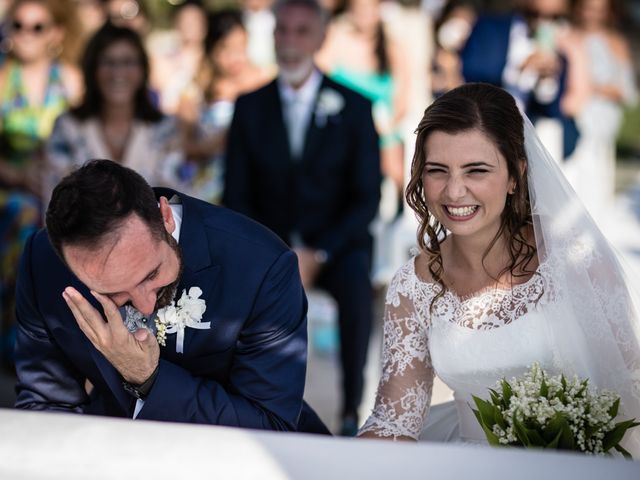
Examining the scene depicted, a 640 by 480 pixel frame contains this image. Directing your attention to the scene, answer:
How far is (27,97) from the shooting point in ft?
21.2

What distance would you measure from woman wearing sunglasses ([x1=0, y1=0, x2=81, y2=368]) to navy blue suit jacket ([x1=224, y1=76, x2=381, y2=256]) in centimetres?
150

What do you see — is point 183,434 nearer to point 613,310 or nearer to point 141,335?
point 141,335

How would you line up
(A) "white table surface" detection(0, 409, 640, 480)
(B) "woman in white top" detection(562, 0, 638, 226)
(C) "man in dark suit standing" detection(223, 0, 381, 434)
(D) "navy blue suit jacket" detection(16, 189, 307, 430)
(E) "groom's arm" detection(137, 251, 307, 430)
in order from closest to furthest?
1. (A) "white table surface" detection(0, 409, 640, 480)
2. (E) "groom's arm" detection(137, 251, 307, 430)
3. (D) "navy blue suit jacket" detection(16, 189, 307, 430)
4. (C) "man in dark suit standing" detection(223, 0, 381, 434)
5. (B) "woman in white top" detection(562, 0, 638, 226)

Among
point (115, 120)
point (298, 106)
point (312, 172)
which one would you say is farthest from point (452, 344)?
point (115, 120)

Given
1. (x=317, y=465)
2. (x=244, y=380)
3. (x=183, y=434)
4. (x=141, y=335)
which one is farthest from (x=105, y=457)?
(x=244, y=380)

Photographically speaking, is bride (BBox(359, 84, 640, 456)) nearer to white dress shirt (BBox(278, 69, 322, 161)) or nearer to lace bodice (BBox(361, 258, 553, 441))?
lace bodice (BBox(361, 258, 553, 441))

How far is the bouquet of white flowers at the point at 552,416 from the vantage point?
2.48 meters

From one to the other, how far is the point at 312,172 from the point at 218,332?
2358mm

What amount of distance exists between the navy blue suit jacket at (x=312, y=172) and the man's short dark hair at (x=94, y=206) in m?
2.54

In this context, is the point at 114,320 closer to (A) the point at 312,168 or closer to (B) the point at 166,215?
(B) the point at 166,215

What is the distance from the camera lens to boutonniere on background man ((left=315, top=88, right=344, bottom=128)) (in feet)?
16.8

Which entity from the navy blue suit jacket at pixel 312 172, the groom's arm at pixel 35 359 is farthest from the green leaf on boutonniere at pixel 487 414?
the navy blue suit jacket at pixel 312 172

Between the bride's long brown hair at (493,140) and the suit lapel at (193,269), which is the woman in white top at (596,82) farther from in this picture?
the suit lapel at (193,269)

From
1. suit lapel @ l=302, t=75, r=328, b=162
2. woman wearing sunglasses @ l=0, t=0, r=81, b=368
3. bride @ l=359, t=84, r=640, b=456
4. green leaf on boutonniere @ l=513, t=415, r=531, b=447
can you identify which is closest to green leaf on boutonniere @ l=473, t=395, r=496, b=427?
green leaf on boutonniere @ l=513, t=415, r=531, b=447
